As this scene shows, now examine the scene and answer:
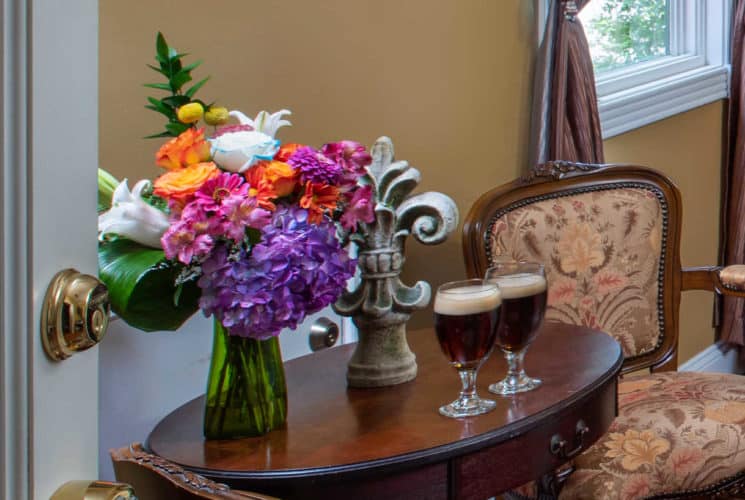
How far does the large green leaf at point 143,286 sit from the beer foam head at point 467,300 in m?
0.31

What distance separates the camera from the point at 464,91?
7.18 feet

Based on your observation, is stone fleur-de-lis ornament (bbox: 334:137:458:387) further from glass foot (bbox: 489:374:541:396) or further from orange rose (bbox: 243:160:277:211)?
orange rose (bbox: 243:160:277:211)

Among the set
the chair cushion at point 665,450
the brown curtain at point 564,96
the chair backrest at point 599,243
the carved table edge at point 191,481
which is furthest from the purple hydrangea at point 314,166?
the brown curtain at point 564,96

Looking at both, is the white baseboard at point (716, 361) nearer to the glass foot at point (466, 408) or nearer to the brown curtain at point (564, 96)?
the brown curtain at point (564, 96)

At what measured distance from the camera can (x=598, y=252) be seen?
2080mm

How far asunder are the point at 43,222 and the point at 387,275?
2.92 ft

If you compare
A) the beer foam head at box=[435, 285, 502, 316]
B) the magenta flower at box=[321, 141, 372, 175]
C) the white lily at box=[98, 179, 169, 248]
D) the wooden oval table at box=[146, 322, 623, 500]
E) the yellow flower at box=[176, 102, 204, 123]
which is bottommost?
the wooden oval table at box=[146, 322, 623, 500]

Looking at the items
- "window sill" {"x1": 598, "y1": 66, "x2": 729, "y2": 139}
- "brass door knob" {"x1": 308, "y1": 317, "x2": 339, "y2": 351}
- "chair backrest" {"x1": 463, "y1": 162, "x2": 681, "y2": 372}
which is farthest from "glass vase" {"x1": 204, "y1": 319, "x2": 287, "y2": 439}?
"window sill" {"x1": 598, "y1": 66, "x2": 729, "y2": 139}

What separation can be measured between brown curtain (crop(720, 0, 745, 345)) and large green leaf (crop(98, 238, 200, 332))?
9.16 feet

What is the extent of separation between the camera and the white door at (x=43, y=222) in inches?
16.5

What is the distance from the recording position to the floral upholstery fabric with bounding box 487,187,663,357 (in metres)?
2.02

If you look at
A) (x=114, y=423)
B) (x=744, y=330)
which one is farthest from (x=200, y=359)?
(x=744, y=330)

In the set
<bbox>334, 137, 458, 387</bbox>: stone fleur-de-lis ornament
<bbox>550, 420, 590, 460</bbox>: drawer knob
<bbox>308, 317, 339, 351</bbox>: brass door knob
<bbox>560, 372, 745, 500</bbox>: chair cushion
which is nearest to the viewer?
<bbox>550, 420, 590, 460</bbox>: drawer knob

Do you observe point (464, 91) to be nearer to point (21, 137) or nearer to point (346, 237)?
point (346, 237)
